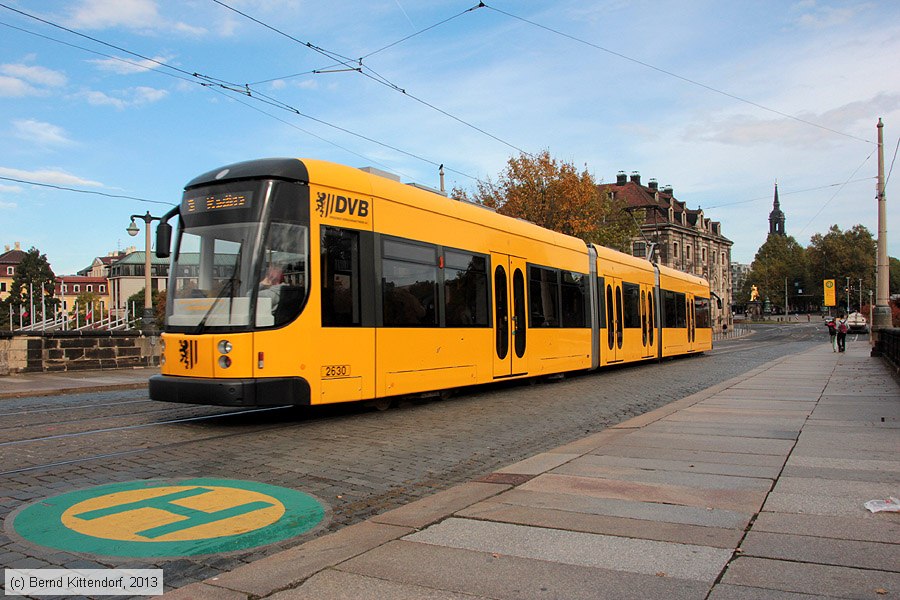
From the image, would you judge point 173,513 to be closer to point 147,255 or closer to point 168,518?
point 168,518

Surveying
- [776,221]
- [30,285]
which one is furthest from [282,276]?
[776,221]

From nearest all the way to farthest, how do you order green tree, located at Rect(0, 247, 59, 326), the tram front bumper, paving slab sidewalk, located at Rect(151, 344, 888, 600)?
paving slab sidewalk, located at Rect(151, 344, 888, 600) < the tram front bumper < green tree, located at Rect(0, 247, 59, 326)

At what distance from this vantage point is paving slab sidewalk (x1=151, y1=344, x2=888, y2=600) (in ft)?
11.6

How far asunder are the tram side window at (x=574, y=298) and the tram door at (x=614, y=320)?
5.95 ft

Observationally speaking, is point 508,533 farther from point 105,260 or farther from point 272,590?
point 105,260

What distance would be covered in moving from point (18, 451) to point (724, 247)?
123 metres

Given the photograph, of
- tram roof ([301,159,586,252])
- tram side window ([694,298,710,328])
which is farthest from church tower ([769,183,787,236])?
tram roof ([301,159,586,252])

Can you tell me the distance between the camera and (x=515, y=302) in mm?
14328

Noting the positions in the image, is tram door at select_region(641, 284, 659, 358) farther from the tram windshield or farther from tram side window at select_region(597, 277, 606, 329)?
the tram windshield

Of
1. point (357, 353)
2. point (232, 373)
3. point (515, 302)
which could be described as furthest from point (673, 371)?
point (232, 373)

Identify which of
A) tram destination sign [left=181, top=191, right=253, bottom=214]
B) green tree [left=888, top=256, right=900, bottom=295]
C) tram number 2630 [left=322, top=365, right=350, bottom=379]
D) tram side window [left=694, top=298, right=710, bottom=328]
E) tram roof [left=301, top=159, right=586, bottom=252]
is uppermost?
green tree [left=888, top=256, right=900, bottom=295]

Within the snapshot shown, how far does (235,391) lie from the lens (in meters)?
8.49

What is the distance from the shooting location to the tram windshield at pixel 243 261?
877cm

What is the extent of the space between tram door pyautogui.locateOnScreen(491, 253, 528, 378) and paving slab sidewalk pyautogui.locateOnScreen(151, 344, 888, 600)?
19.4ft
